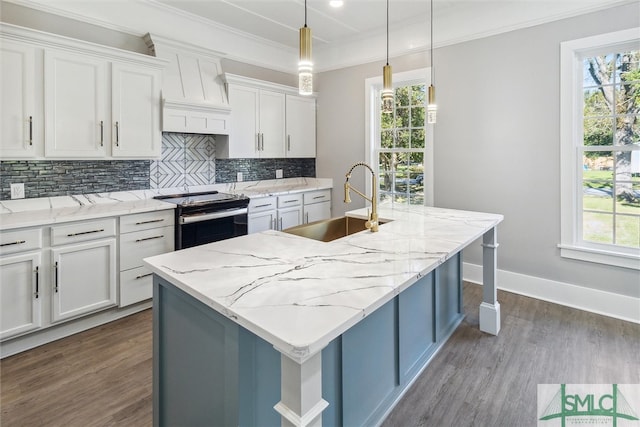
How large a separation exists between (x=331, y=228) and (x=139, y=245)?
169 cm

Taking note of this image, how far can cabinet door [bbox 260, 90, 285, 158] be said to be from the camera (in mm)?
4458

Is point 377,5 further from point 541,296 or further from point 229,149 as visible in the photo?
Answer: point 541,296

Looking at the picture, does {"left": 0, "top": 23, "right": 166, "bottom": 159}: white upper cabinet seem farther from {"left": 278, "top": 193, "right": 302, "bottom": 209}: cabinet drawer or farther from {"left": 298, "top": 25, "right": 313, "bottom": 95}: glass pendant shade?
{"left": 298, "top": 25, "right": 313, "bottom": 95}: glass pendant shade

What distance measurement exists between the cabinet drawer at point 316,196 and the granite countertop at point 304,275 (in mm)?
2541

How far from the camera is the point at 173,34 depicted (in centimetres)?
371

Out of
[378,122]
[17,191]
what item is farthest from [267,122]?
[17,191]

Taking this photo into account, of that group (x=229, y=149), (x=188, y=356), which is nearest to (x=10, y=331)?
(x=188, y=356)

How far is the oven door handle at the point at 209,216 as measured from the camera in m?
3.24

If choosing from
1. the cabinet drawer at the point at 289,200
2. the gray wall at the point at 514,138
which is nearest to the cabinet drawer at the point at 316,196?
the cabinet drawer at the point at 289,200

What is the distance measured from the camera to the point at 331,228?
8.96ft

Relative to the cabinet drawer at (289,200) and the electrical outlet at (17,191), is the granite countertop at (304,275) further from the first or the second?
the cabinet drawer at (289,200)

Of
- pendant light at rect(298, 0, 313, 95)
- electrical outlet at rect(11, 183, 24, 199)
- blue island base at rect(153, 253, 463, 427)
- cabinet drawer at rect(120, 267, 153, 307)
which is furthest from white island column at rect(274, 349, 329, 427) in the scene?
electrical outlet at rect(11, 183, 24, 199)

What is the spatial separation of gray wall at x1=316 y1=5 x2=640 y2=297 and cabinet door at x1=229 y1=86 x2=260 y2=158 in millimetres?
1806

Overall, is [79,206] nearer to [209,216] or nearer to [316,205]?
[209,216]
